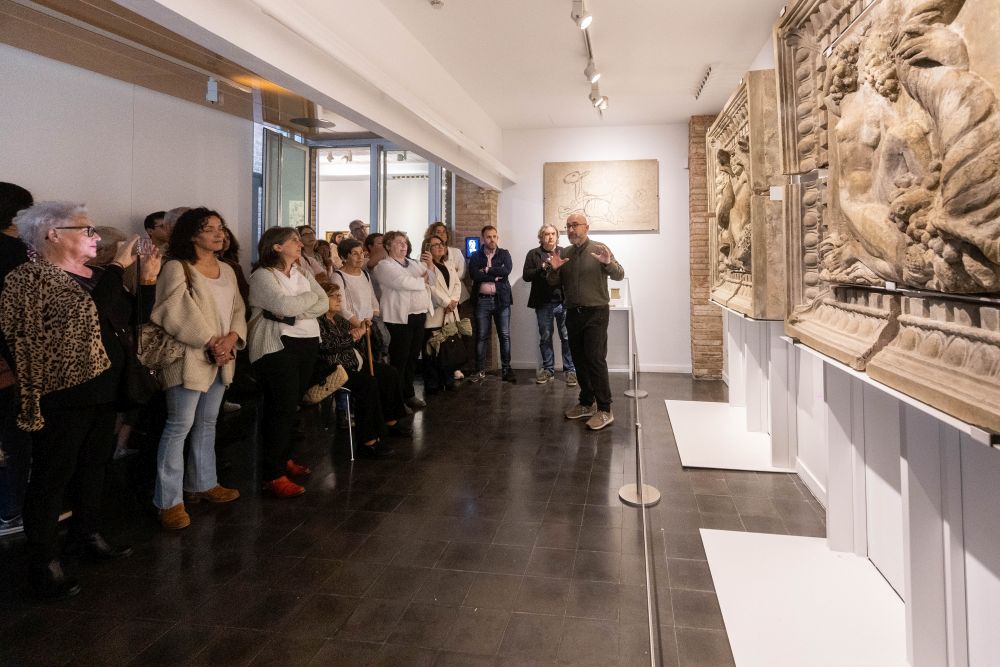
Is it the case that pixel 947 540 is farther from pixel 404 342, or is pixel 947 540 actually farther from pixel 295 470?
pixel 404 342

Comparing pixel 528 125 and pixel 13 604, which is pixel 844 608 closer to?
pixel 13 604

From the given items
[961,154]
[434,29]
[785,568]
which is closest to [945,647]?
[785,568]

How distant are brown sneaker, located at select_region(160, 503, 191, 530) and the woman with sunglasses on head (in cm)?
50

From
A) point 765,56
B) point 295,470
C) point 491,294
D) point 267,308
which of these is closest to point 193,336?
point 267,308

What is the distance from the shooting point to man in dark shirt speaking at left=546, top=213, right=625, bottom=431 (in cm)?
505

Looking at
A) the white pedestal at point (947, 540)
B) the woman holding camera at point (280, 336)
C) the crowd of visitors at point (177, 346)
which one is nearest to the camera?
the white pedestal at point (947, 540)

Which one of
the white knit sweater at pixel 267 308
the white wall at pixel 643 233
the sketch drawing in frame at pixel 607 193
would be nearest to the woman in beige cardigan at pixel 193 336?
the white knit sweater at pixel 267 308

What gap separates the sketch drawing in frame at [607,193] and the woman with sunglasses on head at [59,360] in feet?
20.8

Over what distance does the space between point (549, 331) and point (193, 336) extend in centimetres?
503

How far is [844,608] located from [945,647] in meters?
Result: 0.51

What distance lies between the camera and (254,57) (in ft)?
9.57

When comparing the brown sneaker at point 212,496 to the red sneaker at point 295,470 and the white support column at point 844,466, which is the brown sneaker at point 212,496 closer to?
the red sneaker at point 295,470

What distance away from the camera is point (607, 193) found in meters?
A: 8.22

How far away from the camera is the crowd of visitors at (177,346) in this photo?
8.43 feet
